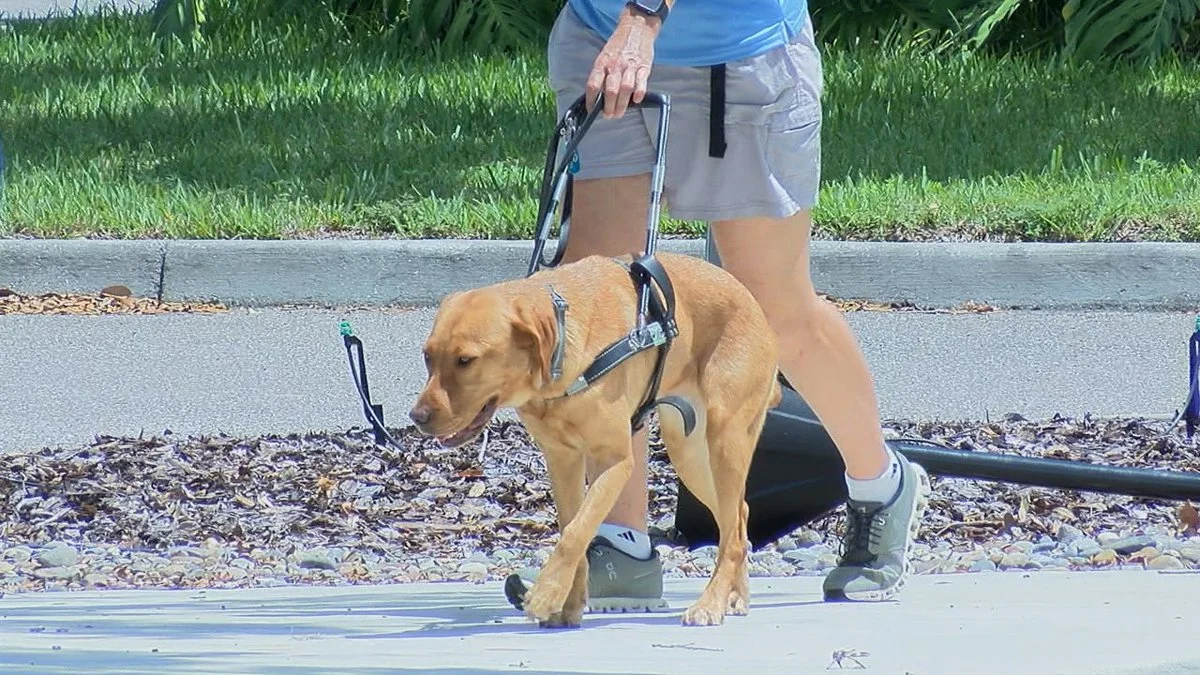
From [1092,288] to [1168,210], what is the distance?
26.7 inches

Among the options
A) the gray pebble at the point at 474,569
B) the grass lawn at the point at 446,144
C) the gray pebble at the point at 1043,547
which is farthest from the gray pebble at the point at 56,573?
the grass lawn at the point at 446,144

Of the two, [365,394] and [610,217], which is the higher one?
[610,217]

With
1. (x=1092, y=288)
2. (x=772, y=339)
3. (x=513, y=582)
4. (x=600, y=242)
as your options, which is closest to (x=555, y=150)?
(x=600, y=242)

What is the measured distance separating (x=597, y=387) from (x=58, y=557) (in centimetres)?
195

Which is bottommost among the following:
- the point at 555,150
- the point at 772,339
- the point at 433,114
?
the point at 433,114

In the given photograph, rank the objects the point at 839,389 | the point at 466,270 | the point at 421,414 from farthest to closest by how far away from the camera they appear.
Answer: the point at 466,270 < the point at 839,389 < the point at 421,414

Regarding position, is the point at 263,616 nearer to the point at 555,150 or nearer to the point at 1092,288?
the point at 555,150

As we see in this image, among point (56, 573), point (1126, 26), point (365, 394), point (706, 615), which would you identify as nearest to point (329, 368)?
point (365, 394)

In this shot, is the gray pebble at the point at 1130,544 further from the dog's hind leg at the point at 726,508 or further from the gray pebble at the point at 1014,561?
the dog's hind leg at the point at 726,508

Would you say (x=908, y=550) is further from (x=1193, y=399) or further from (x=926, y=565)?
(x=1193, y=399)

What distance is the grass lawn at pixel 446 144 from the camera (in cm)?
814

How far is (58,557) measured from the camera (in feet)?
15.7

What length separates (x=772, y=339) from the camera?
12.2ft

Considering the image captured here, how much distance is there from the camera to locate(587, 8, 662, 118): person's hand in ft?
11.6
